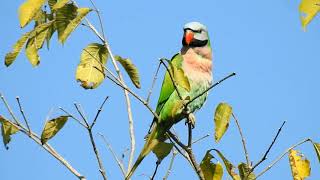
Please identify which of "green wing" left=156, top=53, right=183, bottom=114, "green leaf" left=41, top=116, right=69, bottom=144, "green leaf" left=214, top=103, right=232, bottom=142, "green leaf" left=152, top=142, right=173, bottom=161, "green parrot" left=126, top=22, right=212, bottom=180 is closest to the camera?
"green leaf" left=214, top=103, right=232, bottom=142

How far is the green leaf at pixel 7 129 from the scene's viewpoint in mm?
2955

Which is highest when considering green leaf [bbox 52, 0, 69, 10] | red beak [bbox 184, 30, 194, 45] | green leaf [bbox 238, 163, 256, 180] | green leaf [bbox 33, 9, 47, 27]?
green leaf [bbox 52, 0, 69, 10]

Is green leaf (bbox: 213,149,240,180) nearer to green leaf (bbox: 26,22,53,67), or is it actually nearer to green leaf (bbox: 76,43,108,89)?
green leaf (bbox: 76,43,108,89)

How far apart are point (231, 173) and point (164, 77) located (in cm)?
184

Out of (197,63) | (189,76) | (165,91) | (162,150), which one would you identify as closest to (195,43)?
(197,63)

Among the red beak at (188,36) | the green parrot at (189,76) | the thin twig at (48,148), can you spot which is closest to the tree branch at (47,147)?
the thin twig at (48,148)

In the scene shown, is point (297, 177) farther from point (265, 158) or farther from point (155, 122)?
point (155, 122)

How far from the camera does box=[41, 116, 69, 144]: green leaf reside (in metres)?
2.80

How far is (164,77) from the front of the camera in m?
4.60

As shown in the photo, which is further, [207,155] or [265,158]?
[207,155]

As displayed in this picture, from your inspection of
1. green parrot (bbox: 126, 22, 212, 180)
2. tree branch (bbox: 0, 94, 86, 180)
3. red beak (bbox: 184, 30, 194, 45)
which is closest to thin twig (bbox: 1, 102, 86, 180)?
tree branch (bbox: 0, 94, 86, 180)

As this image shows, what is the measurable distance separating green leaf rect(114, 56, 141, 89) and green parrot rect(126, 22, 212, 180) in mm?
1069

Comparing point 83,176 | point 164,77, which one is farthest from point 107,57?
point 164,77

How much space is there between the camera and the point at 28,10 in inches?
109
